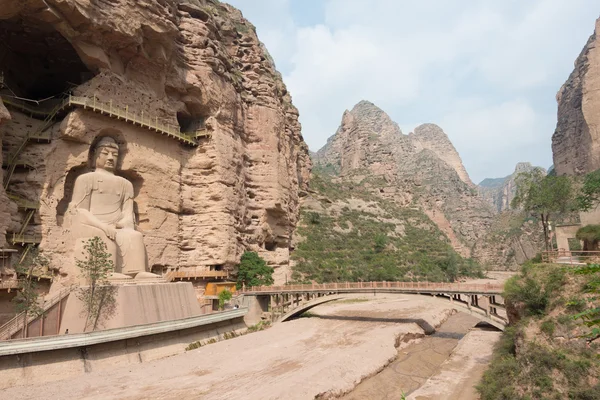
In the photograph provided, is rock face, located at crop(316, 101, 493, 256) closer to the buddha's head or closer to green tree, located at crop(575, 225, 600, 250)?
green tree, located at crop(575, 225, 600, 250)

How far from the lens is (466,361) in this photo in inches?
838

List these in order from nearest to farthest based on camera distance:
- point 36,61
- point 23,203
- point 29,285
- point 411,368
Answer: point 29,285 → point 411,368 → point 23,203 → point 36,61

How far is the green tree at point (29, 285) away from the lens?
17.7 metres

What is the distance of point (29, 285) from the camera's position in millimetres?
17891

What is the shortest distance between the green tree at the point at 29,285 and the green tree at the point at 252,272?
1430 cm

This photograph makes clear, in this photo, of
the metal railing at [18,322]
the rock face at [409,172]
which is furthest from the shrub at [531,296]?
the rock face at [409,172]

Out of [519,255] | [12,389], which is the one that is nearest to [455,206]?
[519,255]

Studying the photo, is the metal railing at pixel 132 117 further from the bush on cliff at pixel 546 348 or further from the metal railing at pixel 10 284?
the bush on cliff at pixel 546 348

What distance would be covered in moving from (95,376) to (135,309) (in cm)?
402

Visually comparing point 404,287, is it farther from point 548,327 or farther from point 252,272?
point 548,327

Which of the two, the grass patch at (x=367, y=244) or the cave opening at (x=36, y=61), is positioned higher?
the cave opening at (x=36, y=61)

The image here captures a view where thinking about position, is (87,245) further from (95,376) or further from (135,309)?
(95,376)

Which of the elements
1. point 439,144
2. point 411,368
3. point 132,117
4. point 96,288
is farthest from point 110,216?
point 439,144

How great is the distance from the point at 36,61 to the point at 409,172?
116 meters
